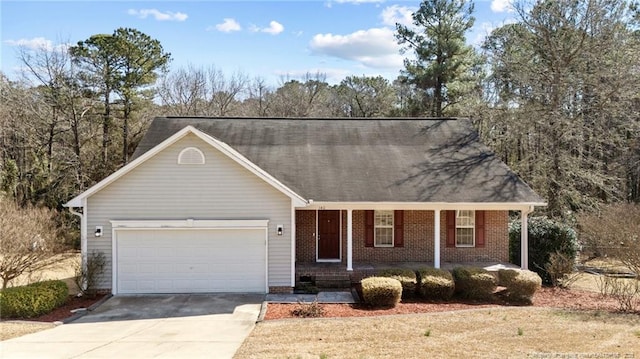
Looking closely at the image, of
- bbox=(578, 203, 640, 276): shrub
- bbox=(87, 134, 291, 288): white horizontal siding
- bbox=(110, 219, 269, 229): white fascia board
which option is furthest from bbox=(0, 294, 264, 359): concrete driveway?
bbox=(578, 203, 640, 276): shrub

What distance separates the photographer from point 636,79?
69.5 ft

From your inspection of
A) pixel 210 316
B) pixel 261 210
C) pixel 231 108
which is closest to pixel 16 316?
pixel 210 316

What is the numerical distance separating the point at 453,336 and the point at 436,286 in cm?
353

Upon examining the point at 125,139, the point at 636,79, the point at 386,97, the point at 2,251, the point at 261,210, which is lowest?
the point at 2,251

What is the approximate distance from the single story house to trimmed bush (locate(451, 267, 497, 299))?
4.78 feet

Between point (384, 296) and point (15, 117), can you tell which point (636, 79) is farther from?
point (15, 117)

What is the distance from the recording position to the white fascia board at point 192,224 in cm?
1404

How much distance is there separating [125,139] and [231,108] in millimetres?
13199

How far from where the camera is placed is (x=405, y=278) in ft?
44.7

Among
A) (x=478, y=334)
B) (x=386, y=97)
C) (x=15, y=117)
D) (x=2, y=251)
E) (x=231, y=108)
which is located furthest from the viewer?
(x=386, y=97)

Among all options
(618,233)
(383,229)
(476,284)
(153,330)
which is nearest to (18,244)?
(153,330)

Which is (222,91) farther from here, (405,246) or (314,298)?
(314,298)

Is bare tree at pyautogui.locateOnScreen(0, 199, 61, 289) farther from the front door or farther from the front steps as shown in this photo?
the front door

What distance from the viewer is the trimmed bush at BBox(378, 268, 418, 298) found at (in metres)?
13.6
